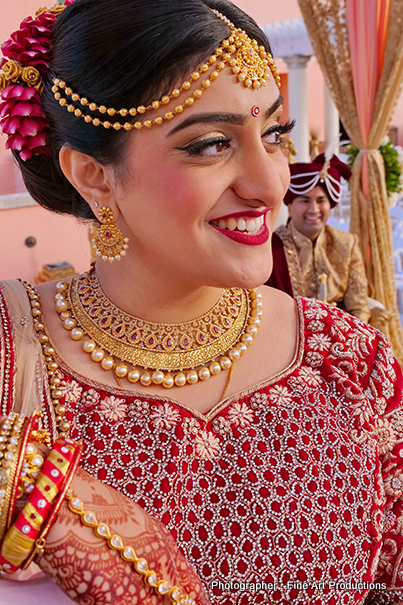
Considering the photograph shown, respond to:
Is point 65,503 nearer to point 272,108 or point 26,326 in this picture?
point 26,326

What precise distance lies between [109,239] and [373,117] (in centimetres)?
304

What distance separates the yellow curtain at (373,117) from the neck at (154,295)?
282 cm

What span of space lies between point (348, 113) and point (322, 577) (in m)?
3.24

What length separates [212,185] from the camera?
935mm

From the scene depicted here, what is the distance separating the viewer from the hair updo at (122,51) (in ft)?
3.05

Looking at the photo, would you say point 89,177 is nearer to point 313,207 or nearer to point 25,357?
point 25,357

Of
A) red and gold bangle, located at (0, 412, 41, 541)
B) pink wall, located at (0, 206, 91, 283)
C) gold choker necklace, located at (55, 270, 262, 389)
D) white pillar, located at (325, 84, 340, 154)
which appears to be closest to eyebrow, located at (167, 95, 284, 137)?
gold choker necklace, located at (55, 270, 262, 389)

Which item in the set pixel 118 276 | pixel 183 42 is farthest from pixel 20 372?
pixel 183 42

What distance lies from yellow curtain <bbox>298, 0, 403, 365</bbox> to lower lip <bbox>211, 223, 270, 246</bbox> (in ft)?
9.48

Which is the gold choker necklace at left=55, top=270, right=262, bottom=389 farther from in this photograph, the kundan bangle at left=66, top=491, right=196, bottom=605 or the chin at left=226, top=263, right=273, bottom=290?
the kundan bangle at left=66, top=491, right=196, bottom=605

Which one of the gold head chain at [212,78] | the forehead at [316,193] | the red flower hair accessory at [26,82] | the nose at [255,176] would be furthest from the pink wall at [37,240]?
the nose at [255,176]

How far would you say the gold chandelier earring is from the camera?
1072 millimetres

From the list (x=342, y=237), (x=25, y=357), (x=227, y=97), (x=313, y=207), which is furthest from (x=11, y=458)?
(x=342, y=237)

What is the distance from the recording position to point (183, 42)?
3.04ft
